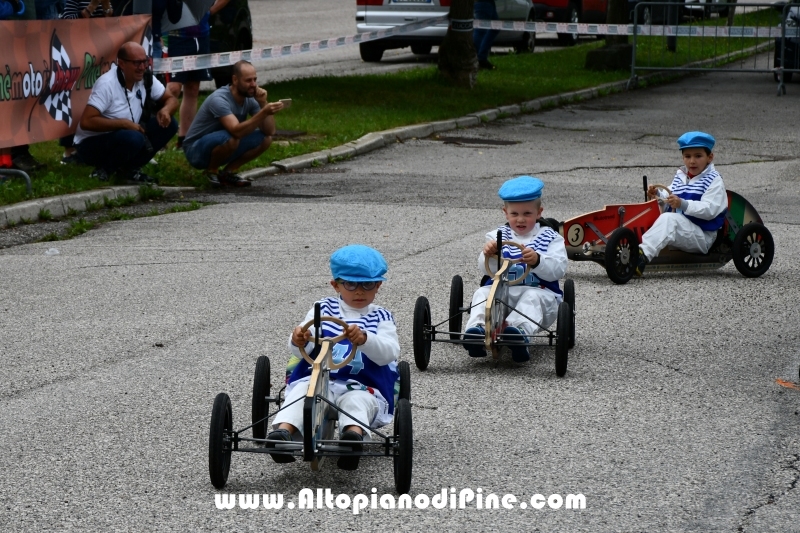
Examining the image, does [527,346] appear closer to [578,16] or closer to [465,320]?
[465,320]

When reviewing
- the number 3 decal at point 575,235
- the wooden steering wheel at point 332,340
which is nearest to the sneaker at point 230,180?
the number 3 decal at point 575,235

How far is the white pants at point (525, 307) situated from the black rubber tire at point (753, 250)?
8.15 feet

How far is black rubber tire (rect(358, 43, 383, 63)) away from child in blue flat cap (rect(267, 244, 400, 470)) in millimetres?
19143

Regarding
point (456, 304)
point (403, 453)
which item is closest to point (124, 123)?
point (456, 304)

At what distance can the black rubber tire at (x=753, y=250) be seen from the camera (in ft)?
28.8

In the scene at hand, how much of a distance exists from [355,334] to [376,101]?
43.3ft

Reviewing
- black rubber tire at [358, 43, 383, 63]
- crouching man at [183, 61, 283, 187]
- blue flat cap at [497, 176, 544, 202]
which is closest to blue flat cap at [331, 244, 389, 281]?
blue flat cap at [497, 176, 544, 202]

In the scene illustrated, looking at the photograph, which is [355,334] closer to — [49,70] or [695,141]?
[695,141]

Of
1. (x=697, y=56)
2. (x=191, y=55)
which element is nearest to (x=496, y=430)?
(x=191, y=55)

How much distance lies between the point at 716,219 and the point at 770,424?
3502 mm

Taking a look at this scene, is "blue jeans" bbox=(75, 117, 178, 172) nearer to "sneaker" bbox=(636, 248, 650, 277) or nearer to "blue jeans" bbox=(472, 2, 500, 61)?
"sneaker" bbox=(636, 248, 650, 277)

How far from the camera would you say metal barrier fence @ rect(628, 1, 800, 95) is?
2130 centimetres

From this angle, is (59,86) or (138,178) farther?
(138,178)

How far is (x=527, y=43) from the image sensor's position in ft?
86.1
